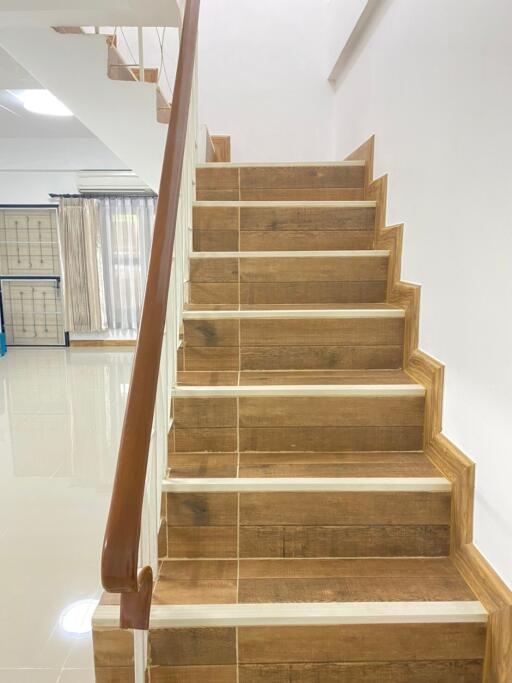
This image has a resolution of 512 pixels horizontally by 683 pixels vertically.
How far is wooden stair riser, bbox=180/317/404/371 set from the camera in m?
1.89

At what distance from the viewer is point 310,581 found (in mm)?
1317

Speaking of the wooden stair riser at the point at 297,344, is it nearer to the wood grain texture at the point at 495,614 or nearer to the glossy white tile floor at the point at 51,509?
the wood grain texture at the point at 495,614

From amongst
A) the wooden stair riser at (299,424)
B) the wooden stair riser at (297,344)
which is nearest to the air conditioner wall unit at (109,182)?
the wooden stair riser at (297,344)

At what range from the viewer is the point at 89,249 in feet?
22.5

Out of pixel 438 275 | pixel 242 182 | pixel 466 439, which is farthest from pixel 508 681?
pixel 242 182

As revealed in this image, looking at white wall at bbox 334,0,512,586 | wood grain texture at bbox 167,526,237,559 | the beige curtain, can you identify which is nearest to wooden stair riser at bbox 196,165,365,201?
white wall at bbox 334,0,512,586

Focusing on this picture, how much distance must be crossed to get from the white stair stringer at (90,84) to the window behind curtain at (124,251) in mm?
4069

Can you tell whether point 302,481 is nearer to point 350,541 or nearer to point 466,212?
point 350,541

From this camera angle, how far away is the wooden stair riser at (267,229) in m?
2.32

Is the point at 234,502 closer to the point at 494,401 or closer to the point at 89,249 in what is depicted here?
the point at 494,401

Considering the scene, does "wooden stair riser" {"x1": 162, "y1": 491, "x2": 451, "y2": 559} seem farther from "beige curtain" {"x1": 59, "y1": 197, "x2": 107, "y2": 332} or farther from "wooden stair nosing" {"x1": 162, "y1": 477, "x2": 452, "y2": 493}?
"beige curtain" {"x1": 59, "y1": 197, "x2": 107, "y2": 332}

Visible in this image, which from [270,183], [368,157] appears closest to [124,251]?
[270,183]

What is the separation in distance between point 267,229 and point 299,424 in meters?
1.09

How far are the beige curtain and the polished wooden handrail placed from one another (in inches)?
234
